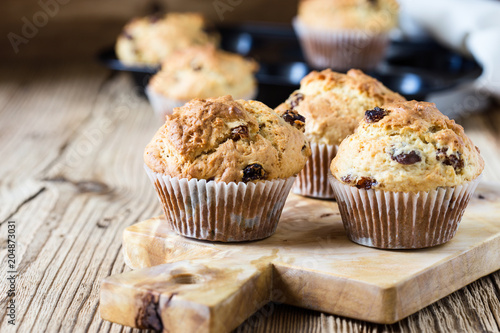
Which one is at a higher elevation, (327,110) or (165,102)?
(327,110)

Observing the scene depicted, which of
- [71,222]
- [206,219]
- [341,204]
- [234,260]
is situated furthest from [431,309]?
[71,222]

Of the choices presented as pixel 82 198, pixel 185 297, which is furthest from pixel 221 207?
pixel 82 198

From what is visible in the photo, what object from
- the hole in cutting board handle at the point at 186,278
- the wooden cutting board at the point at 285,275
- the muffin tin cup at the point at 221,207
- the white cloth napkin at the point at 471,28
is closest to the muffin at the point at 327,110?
the wooden cutting board at the point at 285,275

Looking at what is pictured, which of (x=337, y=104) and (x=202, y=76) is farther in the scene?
(x=202, y=76)

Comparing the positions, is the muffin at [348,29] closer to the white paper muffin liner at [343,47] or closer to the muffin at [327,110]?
the white paper muffin liner at [343,47]

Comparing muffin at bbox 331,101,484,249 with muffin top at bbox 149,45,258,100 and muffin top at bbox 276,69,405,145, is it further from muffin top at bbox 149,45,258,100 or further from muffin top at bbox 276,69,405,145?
muffin top at bbox 149,45,258,100

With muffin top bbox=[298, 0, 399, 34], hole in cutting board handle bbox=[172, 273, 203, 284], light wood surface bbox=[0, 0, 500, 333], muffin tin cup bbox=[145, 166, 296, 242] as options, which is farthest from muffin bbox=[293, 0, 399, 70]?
hole in cutting board handle bbox=[172, 273, 203, 284]

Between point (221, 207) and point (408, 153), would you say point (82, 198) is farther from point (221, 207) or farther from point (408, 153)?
point (408, 153)
